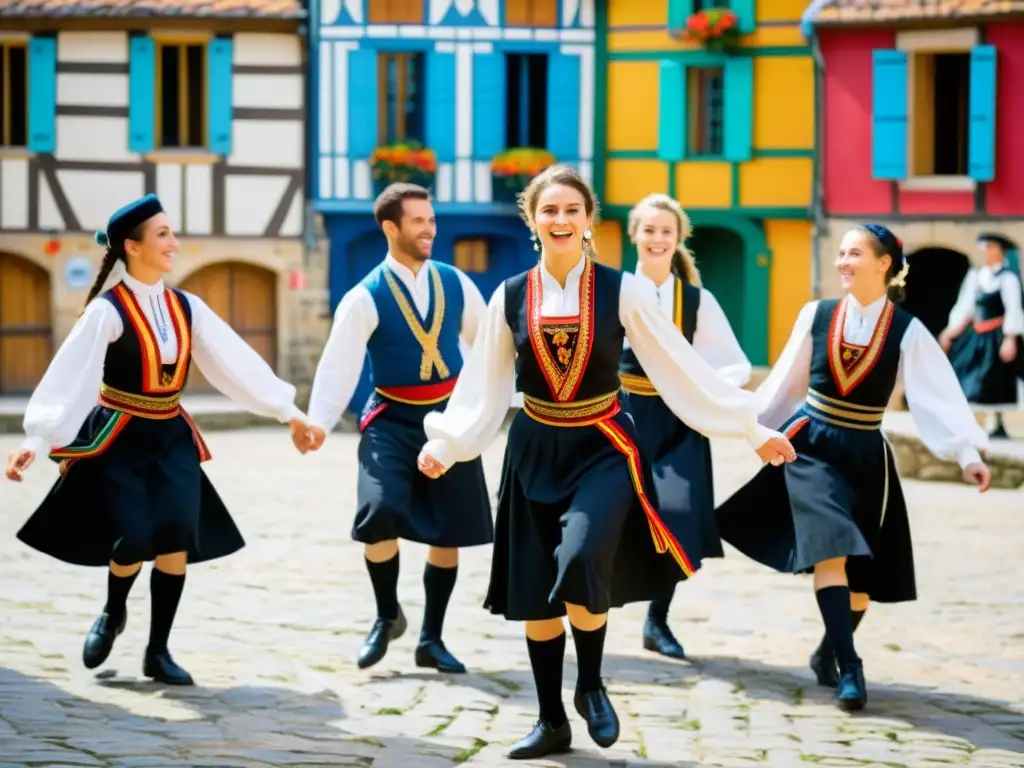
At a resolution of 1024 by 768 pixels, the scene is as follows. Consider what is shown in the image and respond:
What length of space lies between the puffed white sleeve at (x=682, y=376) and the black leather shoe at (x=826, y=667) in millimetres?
1341

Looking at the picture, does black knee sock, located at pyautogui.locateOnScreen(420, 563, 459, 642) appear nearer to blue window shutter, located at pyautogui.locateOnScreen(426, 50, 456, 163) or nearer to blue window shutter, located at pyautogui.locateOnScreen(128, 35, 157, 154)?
blue window shutter, located at pyautogui.locateOnScreen(426, 50, 456, 163)

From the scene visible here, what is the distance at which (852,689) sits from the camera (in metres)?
6.73

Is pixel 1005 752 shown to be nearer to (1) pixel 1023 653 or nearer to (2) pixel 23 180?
(1) pixel 1023 653

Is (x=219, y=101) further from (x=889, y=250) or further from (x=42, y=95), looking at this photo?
(x=889, y=250)

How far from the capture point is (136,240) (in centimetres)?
718

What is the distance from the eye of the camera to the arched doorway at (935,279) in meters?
24.5

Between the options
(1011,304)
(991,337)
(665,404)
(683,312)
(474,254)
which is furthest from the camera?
Answer: (474,254)

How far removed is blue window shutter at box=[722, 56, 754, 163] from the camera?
2466cm

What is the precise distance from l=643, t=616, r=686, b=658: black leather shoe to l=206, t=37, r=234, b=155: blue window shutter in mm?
17274

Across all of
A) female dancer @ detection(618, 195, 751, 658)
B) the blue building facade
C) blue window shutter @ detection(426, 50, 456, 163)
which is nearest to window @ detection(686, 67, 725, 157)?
the blue building facade

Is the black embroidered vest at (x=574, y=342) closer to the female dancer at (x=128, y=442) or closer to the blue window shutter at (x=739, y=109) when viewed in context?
the female dancer at (x=128, y=442)

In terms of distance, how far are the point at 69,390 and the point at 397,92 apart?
18380 millimetres

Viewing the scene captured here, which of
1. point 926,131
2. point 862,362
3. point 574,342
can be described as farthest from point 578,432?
point 926,131

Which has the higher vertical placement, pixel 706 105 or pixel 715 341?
pixel 706 105
